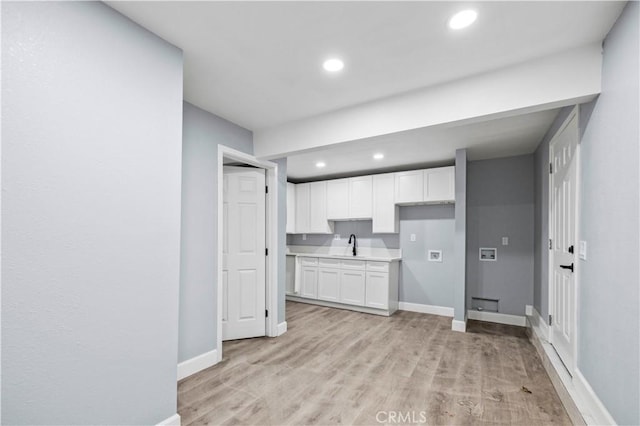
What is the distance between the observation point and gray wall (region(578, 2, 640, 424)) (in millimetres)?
1462

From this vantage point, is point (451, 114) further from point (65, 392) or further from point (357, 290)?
point (357, 290)

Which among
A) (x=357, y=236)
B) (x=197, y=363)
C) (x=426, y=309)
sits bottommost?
(x=426, y=309)

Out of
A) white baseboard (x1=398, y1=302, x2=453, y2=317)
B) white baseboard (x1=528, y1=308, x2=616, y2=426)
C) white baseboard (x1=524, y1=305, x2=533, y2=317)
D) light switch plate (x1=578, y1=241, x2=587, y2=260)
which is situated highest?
light switch plate (x1=578, y1=241, x2=587, y2=260)

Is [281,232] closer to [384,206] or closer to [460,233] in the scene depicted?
[384,206]

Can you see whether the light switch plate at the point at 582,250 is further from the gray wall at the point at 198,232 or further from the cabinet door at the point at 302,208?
the cabinet door at the point at 302,208

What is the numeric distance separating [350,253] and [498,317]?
2610mm

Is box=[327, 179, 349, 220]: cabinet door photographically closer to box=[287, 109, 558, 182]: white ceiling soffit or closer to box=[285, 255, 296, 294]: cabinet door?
box=[287, 109, 558, 182]: white ceiling soffit

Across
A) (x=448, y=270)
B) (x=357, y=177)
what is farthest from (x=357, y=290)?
(x=357, y=177)

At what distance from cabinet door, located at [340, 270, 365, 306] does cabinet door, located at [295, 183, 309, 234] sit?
1351 mm

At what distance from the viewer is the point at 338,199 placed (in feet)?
18.6

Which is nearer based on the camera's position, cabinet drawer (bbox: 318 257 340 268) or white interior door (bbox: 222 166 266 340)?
white interior door (bbox: 222 166 266 340)

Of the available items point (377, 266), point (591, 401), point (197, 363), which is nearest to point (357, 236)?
point (377, 266)

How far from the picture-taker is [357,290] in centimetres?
506

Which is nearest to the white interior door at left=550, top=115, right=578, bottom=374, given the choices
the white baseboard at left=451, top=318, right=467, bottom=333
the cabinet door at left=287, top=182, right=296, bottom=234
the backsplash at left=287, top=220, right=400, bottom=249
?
the white baseboard at left=451, top=318, right=467, bottom=333
